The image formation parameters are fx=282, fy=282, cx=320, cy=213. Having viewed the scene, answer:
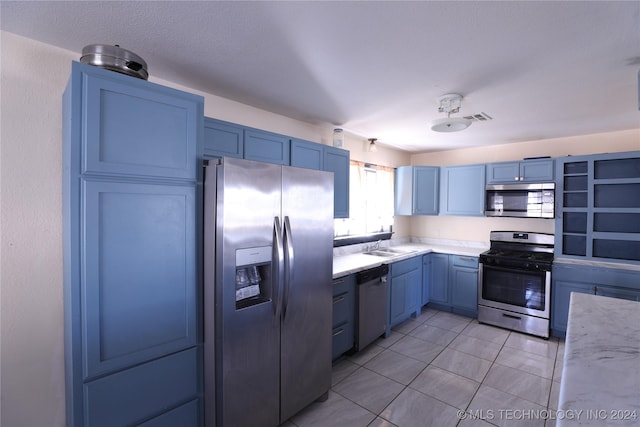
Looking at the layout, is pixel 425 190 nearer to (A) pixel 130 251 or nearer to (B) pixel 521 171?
(B) pixel 521 171

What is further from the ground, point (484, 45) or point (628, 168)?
point (484, 45)

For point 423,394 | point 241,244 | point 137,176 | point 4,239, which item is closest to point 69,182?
point 137,176

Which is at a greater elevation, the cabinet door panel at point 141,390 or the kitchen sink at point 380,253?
the kitchen sink at point 380,253

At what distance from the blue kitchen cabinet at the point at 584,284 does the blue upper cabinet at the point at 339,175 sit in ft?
8.33

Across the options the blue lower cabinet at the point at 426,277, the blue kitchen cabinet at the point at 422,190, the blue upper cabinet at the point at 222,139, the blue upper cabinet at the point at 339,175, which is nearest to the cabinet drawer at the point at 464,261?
the blue lower cabinet at the point at 426,277

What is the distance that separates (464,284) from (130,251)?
12.6ft

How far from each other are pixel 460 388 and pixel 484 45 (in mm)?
2549

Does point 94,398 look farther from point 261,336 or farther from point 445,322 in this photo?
point 445,322

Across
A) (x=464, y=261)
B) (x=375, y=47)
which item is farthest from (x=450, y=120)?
(x=464, y=261)

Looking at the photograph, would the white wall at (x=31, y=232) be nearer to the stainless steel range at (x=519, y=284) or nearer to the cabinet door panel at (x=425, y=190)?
the cabinet door panel at (x=425, y=190)

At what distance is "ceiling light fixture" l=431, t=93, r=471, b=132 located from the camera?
7.52 feet

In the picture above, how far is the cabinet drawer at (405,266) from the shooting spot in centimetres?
335

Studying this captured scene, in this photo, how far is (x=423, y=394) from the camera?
2.28 m

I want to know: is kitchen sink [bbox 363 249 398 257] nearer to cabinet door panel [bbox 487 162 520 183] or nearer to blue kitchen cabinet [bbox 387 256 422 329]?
blue kitchen cabinet [bbox 387 256 422 329]
